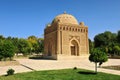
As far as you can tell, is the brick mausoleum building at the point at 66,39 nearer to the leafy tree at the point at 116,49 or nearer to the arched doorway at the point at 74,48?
the arched doorway at the point at 74,48

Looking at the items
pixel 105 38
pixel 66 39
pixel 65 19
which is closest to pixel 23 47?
pixel 65 19

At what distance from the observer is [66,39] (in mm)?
29859

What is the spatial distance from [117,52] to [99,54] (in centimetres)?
3110

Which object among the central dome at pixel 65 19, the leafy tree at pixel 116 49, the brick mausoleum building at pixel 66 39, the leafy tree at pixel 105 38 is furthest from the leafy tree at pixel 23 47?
the leafy tree at pixel 116 49

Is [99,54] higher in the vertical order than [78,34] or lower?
lower

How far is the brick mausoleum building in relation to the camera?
1147 inches

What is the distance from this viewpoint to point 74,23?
32.2 m

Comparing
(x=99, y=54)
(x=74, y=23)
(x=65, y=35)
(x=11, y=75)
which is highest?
(x=74, y=23)

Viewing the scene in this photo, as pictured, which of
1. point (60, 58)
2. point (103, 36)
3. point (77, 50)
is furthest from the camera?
point (103, 36)

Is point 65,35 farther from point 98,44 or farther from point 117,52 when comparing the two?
point 98,44

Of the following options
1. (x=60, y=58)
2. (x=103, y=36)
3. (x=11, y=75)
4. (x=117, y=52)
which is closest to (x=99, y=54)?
(x=11, y=75)

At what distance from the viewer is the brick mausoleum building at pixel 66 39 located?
29.1m

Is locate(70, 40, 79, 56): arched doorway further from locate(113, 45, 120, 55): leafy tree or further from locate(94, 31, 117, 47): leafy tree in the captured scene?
locate(94, 31, 117, 47): leafy tree

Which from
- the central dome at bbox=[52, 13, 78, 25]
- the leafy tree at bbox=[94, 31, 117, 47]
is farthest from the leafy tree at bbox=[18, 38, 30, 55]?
the leafy tree at bbox=[94, 31, 117, 47]
